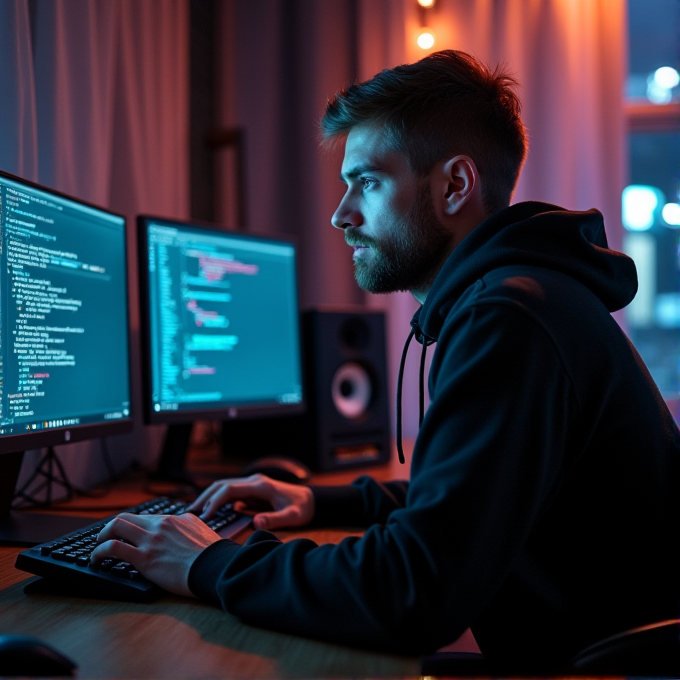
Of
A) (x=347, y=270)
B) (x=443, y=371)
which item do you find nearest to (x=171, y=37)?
(x=347, y=270)

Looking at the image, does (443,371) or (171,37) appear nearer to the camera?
(443,371)

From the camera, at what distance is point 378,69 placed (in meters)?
2.48

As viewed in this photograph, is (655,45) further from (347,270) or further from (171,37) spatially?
(171,37)

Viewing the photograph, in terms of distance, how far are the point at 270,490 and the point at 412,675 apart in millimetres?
587

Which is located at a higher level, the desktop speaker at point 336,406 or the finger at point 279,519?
the desktop speaker at point 336,406

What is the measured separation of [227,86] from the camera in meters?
2.58

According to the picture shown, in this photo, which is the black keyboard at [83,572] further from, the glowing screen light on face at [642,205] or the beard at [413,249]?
the glowing screen light on face at [642,205]

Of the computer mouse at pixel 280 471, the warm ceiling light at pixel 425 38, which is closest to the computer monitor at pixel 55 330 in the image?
the computer mouse at pixel 280 471

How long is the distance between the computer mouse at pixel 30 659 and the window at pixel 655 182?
2512mm

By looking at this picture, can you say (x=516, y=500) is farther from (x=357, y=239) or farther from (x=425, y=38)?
(x=425, y=38)

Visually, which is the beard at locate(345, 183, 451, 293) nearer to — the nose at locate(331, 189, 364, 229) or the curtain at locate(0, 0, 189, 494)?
the nose at locate(331, 189, 364, 229)

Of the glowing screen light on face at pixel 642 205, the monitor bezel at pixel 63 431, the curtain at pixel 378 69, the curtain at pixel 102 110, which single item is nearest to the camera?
the monitor bezel at pixel 63 431

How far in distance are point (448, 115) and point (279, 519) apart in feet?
2.32

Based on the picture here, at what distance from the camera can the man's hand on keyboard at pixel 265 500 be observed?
1113 millimetres
